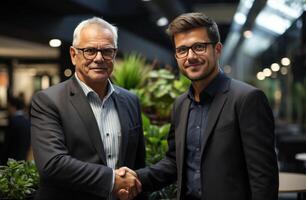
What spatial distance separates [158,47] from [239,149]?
15.9 metres

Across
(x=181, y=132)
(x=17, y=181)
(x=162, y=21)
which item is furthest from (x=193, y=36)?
(x=162, y=21)

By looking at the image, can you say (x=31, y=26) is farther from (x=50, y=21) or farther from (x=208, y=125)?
(x=208, y=125)

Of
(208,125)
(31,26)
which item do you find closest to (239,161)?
(208,125)

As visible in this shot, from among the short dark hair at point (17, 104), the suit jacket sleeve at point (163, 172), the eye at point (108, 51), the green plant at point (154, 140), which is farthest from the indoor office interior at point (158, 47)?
the eye at point (108, 51)

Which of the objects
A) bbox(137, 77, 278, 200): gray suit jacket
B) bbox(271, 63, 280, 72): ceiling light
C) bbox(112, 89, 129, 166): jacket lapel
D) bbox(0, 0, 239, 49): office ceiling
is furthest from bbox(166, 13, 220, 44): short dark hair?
bbox(271, 63, 280, 72): ceiling light

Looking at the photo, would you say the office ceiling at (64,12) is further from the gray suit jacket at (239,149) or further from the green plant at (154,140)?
the gray suit jacket at (239,149)

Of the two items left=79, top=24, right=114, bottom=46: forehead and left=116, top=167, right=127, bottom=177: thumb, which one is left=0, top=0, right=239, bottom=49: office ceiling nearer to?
left=79, top=24, right=114, bottom=46: forehead

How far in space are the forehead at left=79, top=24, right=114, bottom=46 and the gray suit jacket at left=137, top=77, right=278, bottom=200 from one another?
650 mm

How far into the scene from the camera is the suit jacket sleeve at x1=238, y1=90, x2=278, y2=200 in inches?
90.9

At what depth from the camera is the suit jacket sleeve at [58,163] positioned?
2504 mm

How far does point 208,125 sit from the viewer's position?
94.6 inches

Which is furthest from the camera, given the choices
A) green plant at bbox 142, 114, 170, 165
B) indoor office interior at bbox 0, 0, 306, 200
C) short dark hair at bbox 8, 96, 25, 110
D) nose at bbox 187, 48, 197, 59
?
short dark hair at bbox 8, 96, 25, 110

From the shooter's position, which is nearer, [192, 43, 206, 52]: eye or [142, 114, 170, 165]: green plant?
[192, 43, 206, 52]: eye

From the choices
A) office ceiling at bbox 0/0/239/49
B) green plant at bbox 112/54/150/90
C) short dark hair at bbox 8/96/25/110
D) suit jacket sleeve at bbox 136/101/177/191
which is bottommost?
suit jacket sleeve at bbox 136/101/177/191
